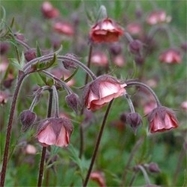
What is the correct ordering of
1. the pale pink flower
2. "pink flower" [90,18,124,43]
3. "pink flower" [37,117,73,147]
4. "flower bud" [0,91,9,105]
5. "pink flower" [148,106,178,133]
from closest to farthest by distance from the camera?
1. "pink flower" [37,117,73,147]
2. "pink flower" [148,106,178,133]
3. "flower bud" [0,91,9,105]
4. "pink flower" [90,18,124,43]
5. the pale pink flower

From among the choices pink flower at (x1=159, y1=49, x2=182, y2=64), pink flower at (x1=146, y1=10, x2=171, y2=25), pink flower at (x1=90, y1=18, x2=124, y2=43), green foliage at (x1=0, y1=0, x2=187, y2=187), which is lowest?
green foliage at (x1=0, y1=0, x2=187, y2=187)

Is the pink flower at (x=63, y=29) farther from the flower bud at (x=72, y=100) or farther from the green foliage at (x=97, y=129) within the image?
the flower bud at (x=72, y=100)

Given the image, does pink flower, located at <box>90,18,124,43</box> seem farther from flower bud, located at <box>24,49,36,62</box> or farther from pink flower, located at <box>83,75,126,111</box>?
pink flower, located at <box>83,75,126,111</box>

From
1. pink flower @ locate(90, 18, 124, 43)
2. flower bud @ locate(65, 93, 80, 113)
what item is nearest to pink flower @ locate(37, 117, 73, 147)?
flower bud @ locate(65, 93, 80, 113)

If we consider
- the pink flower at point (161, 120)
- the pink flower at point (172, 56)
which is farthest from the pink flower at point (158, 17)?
the pink flower at point (161, 120)

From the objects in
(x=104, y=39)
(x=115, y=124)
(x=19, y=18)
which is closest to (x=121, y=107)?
(x=104, y=39)

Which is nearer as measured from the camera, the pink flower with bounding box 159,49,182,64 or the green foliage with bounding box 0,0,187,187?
the green foliage with bounding box 0,0,187,187

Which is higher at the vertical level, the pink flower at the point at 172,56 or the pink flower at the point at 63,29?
the pink flower at the point at 63,29
